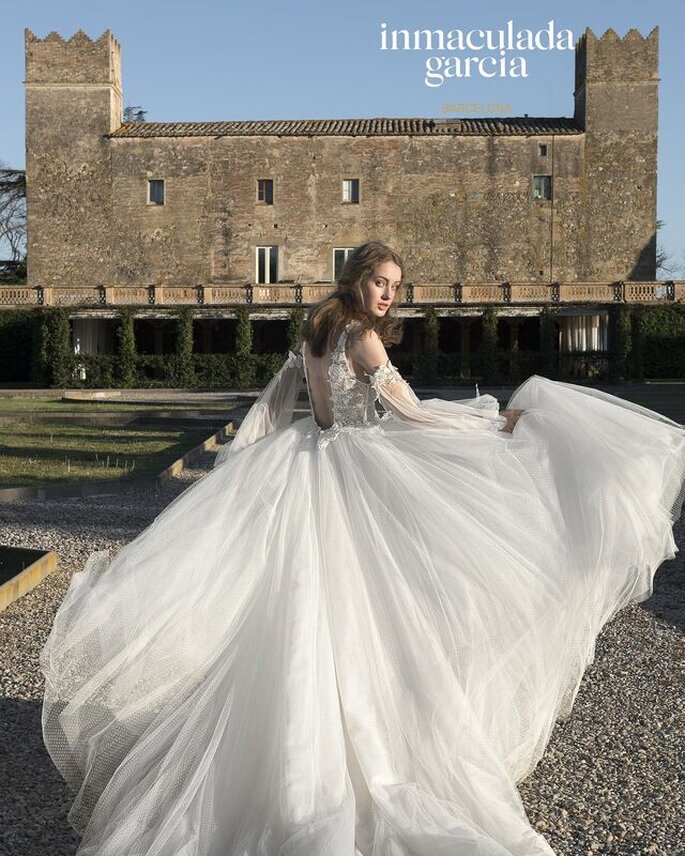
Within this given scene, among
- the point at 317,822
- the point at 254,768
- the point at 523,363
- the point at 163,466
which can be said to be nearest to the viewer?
the point at 317,822

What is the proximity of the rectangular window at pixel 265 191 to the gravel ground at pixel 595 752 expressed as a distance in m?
29.8

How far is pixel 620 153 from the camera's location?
34.1 metres

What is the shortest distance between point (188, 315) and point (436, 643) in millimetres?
29346

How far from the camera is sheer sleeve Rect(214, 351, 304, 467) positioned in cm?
360

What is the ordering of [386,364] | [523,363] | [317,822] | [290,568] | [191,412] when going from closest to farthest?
[317,822] → [290,568] → [386,364] → [191,412] → [523,363]

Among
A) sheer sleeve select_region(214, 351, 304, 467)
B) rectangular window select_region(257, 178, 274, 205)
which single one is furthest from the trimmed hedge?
sheer sleeve select_region(214, 351, 304, 467)

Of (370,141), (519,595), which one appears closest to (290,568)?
(519,595)

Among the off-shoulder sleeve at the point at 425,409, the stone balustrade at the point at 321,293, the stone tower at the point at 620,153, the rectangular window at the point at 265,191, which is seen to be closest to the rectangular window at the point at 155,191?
the rectangular window at the point at 265,191

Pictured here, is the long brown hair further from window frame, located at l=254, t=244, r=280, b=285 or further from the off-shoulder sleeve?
window frame, located at l=254, t=244, r=280, b=285

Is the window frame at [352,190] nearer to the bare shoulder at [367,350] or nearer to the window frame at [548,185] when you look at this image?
the window frame at [548,185]

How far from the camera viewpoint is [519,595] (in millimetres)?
3092

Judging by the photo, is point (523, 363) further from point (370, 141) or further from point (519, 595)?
point (519, 595)

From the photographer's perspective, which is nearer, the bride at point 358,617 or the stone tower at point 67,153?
the bride at point 358,617

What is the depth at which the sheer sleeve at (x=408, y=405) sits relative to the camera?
3.23m
